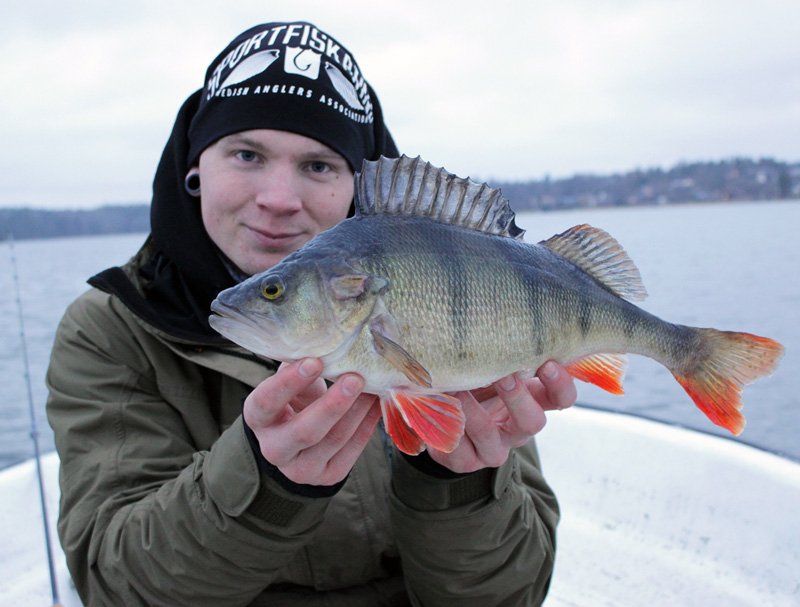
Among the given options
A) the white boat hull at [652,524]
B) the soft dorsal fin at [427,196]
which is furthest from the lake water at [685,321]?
the soft dorsal fin at [427,196]

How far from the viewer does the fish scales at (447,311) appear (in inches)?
70.3

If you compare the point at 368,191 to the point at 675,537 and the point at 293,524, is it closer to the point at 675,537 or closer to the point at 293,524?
the point at 293,524

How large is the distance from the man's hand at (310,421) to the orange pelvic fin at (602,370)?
0.75 metres

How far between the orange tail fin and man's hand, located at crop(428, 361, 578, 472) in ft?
1.66

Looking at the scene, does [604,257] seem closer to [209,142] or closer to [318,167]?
[318,167]

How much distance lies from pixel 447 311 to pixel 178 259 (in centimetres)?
149

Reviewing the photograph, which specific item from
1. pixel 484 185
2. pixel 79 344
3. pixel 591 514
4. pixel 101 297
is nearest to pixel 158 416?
pixel 79 344

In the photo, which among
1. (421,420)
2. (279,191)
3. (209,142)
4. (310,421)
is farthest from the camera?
(209,142)

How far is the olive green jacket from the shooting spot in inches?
79.6

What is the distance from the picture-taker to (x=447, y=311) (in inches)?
73.3

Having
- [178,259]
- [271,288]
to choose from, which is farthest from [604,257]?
[178,259]

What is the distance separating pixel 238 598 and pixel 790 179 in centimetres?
2831

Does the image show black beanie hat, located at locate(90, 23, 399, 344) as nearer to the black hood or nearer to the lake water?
the black hood

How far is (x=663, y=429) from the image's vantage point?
4.30 m
